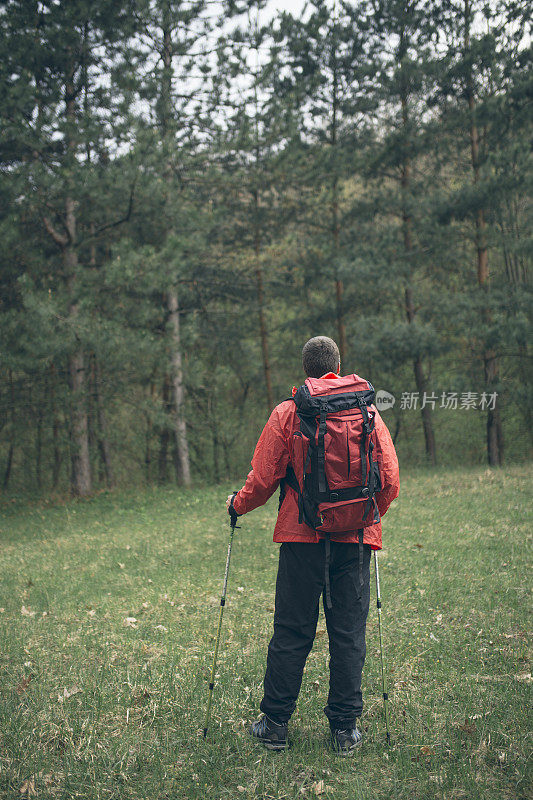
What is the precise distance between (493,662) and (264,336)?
50.3 ft

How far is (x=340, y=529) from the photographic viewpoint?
3.00 metres

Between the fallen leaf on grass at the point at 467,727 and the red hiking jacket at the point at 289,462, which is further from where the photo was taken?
the fallen leaf on grass at the point at 467,727

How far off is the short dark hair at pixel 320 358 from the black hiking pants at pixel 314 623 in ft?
3.02

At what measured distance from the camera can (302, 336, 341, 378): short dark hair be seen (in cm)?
329

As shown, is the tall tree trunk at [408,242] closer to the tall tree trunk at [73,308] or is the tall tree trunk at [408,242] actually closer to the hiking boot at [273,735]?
the tall tree trunk at [73,308]

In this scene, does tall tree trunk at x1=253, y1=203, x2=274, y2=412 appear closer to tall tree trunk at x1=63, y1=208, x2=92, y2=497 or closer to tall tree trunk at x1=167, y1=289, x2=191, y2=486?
tall tree trunk at x1=167, y1=289, x2=191, y2=486

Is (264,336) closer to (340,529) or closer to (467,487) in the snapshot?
(467,487)

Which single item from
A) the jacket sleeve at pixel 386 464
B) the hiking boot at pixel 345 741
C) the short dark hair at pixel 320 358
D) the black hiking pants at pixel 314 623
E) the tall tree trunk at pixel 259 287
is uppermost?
the tall tree trunk at pixel 259 287

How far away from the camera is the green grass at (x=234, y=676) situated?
3.02 metres

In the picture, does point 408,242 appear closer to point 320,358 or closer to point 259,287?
point 259,287

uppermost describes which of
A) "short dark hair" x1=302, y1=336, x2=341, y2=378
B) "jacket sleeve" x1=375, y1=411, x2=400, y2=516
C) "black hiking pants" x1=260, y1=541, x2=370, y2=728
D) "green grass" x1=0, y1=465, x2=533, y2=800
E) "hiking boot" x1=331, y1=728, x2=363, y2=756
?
"short dark hair" x1=302, y1=336, x2=341, y2=378

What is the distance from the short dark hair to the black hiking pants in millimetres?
921

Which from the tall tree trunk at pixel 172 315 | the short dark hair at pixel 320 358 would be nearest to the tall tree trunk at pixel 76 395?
the tall tree trunk at pixel 172 315

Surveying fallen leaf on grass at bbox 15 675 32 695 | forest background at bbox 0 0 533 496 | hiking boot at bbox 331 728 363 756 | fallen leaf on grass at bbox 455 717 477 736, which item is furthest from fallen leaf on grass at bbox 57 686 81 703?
forest background at bbox 0 0 533 496
